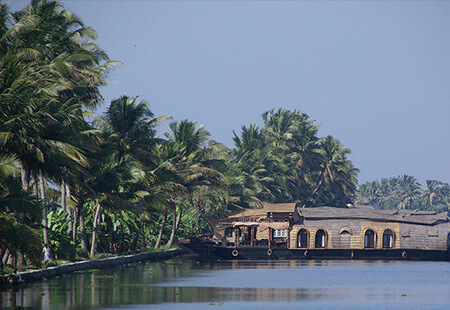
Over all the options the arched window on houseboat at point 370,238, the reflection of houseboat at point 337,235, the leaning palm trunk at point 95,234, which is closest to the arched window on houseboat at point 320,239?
the reflection of houseboat at point 337,235

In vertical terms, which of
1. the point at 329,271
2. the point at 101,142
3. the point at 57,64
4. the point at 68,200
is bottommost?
the point at 329,271

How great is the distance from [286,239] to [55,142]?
33.3 m

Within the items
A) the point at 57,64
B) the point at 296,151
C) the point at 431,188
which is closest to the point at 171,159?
the point at 57,64

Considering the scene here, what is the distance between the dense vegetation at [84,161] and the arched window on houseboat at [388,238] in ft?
36.3

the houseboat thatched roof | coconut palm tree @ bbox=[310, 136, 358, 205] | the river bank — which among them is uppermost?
coconut palm tree @ bbox=[310, 136, 358, 205]

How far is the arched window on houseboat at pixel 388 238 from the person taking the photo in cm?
5984

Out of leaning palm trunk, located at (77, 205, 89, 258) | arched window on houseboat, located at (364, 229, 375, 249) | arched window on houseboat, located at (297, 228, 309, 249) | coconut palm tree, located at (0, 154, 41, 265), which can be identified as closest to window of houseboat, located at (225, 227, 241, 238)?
arched window on houseboat, located at (297, 228, 309, 249)

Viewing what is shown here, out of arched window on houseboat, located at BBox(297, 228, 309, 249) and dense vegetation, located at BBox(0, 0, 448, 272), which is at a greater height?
dense vegetation, located at BBox(0, 0, 448, 272)

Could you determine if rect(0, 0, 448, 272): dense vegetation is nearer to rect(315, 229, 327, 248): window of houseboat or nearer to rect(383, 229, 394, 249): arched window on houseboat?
rect(315, 229, 327, 248): window of houseboat

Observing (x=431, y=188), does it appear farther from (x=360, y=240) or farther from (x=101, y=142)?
(x=101, y=142)

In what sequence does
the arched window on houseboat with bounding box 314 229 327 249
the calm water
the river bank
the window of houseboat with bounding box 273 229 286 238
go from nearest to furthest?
the calm water
the river bank
the window of houseboat with bounding box 273 229 286 238
the arched window on houseboat with bounding box 314 229 327 249

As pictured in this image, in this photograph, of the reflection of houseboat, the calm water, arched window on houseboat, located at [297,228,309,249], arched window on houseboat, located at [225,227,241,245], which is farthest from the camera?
arched window on houseboat, located at [297,228,309,249]

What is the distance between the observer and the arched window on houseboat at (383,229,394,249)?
196ft

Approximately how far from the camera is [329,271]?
43469 millimetres
